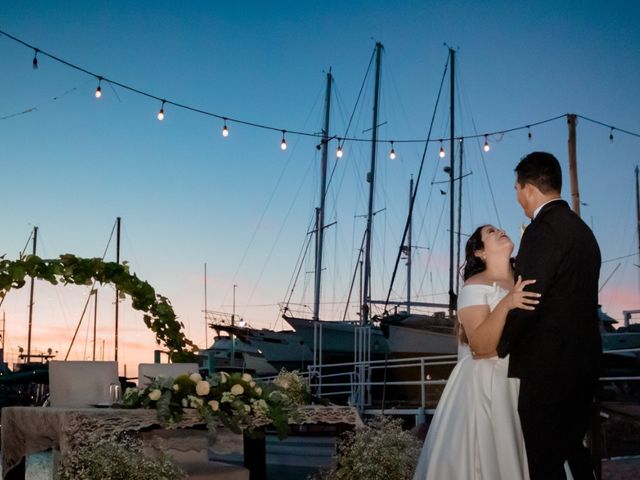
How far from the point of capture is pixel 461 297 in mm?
3779

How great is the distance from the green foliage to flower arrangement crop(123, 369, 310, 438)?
47 centimetres

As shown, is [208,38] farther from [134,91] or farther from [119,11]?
[134,91]

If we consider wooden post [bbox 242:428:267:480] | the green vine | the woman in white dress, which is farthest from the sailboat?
the woman in white dress

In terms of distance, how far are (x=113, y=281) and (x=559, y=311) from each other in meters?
4.91

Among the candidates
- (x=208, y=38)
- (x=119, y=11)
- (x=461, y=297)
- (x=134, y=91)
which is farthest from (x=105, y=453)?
(x=208, y=38)

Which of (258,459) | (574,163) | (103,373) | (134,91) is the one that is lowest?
(258,459)

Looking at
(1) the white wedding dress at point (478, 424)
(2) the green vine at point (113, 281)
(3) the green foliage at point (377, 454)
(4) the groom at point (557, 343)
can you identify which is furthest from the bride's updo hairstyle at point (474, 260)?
(2) the green vine at point (113, 281)

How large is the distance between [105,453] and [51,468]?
77 cm

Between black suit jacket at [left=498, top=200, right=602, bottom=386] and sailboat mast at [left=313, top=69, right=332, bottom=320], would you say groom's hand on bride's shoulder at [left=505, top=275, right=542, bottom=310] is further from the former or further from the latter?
sailboat mast at [left=313, top=69, right=332, bottom=320]

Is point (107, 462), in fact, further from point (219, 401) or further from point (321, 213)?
point (321, 213)

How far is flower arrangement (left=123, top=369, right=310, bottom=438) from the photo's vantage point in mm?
4625

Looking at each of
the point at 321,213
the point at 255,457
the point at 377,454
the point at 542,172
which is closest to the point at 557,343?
the point at 542,172

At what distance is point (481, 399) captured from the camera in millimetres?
3768

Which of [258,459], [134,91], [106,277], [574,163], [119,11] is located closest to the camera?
[258,459]
